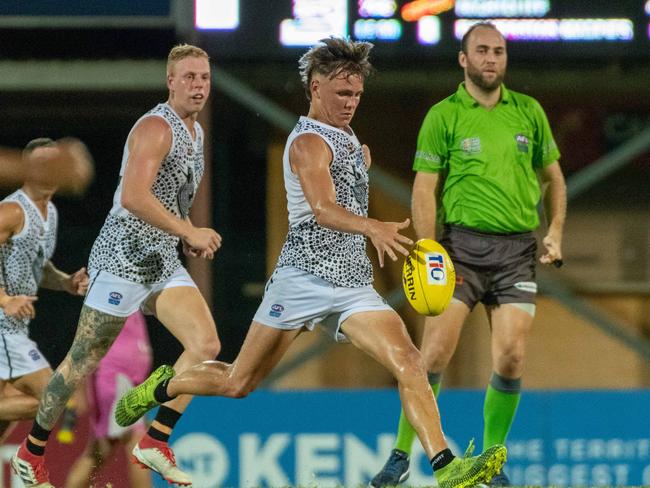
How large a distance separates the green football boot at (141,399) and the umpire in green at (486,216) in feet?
3.82

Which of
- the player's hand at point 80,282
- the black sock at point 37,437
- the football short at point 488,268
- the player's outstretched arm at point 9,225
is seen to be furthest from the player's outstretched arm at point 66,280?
the football short at point 488,268

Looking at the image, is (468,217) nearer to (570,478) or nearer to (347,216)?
(347,216)

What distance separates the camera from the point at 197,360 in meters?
7.30

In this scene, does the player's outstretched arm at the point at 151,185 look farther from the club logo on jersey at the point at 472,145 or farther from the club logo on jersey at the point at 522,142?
the club logo on jersey at the point at 522,142

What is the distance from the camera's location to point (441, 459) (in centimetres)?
650

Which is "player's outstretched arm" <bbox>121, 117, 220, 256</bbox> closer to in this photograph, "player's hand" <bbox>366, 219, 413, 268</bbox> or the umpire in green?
"player's hand" <bbox>366, 219, 413, 268</bbox>

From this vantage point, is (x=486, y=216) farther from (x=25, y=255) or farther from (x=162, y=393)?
(x=25, y=255)

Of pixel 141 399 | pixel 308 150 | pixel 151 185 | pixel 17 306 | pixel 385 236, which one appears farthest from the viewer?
pixel 17 306

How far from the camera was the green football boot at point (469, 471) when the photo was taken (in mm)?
6422

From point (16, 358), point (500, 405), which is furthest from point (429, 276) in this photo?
point (16, 358)

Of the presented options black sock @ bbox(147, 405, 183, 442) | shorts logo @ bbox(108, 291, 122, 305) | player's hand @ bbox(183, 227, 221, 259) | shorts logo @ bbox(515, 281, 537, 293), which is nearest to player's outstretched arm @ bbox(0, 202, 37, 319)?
shorts logo @ bbox(108, 291, 122, 305)

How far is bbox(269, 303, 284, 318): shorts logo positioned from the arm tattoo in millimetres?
849

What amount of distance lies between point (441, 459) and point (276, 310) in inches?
37.8

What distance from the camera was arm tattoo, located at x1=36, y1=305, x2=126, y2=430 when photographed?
738 centimetres
